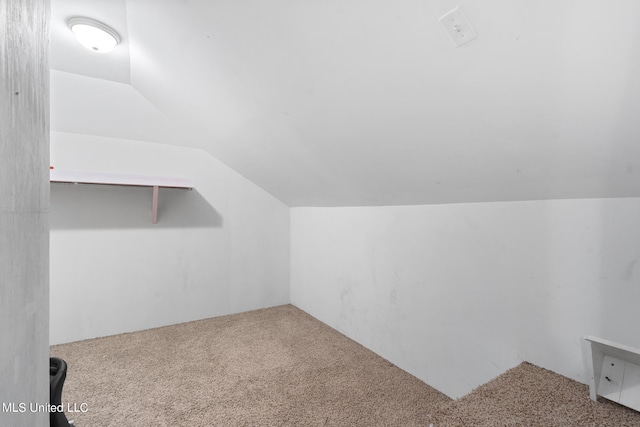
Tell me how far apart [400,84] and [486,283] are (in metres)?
1.06

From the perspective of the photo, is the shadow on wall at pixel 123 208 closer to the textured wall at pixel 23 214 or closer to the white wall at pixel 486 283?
the white wall at pixel 486 283

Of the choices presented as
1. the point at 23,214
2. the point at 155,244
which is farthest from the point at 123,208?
the point at 23,214

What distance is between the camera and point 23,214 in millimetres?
614

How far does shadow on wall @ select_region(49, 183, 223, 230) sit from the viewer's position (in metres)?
2.34

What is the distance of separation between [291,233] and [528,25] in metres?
2.81

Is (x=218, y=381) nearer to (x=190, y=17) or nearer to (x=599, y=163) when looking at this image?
(x=190, y=17)

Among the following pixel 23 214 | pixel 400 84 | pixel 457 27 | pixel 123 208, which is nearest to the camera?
pixel 23 214

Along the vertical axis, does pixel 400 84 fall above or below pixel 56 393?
above

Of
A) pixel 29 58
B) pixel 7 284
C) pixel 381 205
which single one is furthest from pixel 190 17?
pixel 381 205

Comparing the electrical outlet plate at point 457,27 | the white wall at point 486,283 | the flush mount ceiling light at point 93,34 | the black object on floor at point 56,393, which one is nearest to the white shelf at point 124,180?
the flush mount ceiling light at point 93,34

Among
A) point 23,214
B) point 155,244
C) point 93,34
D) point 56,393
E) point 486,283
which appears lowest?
point 56,393

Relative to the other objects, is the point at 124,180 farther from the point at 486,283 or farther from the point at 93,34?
the point at 486,283

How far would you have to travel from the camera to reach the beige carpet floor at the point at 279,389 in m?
0.99

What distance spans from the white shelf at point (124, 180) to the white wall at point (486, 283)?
58.0 inches
